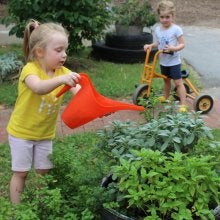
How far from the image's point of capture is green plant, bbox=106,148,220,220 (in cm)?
265

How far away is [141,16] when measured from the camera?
27.2ft

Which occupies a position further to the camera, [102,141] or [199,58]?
[199,58]

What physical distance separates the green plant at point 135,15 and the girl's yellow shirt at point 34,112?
4980 mm

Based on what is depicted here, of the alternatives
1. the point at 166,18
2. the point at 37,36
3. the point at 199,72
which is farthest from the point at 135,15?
the point at 37,36

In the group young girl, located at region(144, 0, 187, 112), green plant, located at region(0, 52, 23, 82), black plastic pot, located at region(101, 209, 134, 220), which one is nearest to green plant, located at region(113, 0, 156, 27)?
green plant, located at region(0, 52, 23, 82)

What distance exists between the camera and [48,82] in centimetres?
312

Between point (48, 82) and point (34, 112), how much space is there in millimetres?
339

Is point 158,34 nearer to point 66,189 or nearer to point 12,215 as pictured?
point 66,189

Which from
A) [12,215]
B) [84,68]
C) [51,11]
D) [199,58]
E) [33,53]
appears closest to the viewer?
[12,215]

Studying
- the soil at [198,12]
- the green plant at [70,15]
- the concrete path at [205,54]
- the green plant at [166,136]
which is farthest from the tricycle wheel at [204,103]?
the soil at [198,12]

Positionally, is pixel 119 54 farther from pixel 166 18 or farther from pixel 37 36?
pixel 37 36

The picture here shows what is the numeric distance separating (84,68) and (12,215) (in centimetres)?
503

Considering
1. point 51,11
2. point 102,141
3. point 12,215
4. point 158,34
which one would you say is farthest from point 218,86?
point 12,215

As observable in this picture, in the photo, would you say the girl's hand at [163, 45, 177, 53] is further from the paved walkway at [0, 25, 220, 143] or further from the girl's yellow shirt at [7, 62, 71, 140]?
the girl's yellow shirt at [7, 62, 71, 140]
